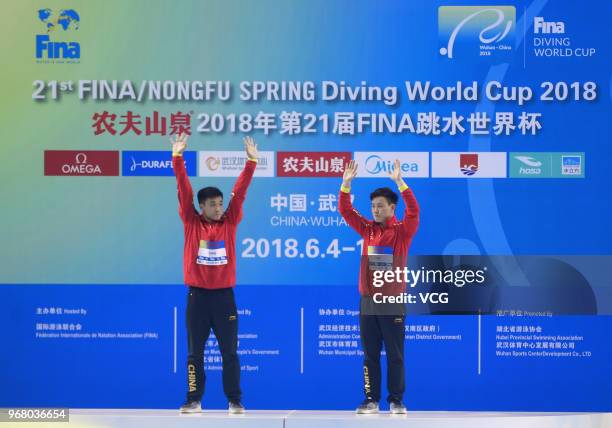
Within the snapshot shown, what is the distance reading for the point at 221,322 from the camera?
5617mm

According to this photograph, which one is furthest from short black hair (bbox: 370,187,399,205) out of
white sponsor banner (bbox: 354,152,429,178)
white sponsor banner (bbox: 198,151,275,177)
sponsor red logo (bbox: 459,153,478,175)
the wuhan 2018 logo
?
the wuhan 2018 logo

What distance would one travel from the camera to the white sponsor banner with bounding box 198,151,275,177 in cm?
674

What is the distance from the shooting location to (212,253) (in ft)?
18.8

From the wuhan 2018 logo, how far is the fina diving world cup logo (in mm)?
2300

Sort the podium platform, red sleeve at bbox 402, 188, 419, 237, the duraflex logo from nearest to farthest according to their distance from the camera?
the podium platform
red sleeve at bbox 402, 188, 419, 237
the duraflex logo

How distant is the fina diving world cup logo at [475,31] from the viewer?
6.73m

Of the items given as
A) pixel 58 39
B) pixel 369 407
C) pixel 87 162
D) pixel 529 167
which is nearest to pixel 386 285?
pixel 369 407

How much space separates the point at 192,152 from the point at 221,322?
60.1 inches

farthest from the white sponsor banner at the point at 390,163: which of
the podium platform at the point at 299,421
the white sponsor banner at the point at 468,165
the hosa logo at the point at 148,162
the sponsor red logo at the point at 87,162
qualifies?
the podium platform at the point at 299,421

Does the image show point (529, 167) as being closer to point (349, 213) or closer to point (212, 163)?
point (349, 213)

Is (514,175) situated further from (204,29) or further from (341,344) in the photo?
(204,29)

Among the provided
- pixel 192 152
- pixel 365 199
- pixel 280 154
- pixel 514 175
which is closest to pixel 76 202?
pixel 192 152

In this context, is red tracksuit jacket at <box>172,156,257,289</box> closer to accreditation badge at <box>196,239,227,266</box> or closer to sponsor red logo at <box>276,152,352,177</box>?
accreditation badge at <box>196,239,227,266</box>

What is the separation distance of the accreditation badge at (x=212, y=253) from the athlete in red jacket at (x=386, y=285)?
68 cm
